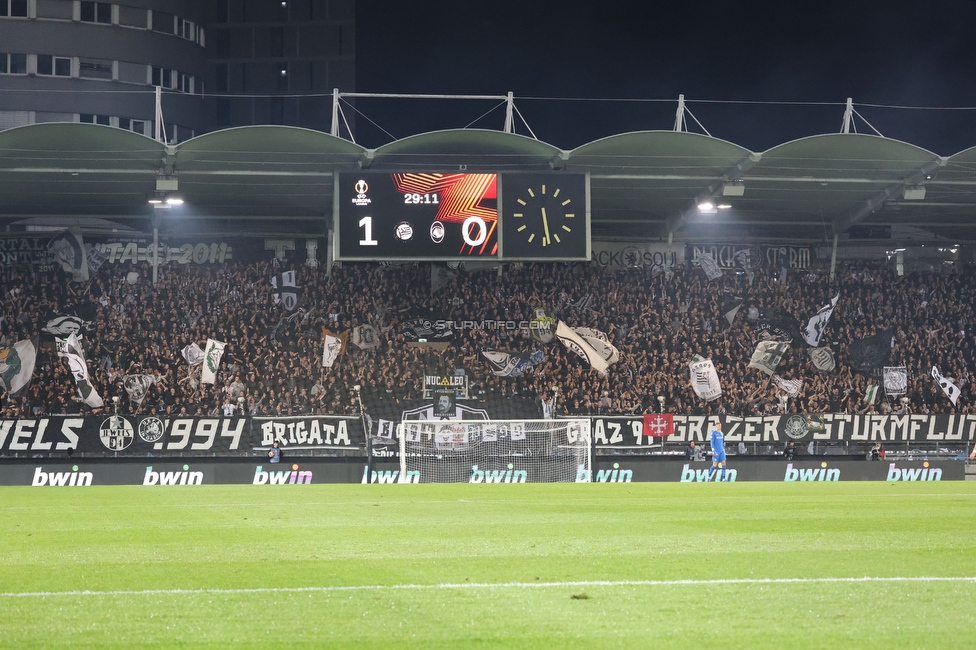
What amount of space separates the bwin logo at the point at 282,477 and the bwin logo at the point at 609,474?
716 cm

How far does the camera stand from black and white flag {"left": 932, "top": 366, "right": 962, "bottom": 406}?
35125 millimetres

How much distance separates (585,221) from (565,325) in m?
9.70

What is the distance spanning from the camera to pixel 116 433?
28.8 meters

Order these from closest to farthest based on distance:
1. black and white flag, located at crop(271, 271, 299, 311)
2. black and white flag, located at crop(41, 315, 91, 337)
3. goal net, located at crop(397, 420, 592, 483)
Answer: goal net, located at crop(397, 420, 592, 483) < black and white flag, located at crop(41, 315, 91, 337) < black and white flag, located at crop(271, 271, 299, 311)

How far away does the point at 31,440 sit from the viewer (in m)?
28.5

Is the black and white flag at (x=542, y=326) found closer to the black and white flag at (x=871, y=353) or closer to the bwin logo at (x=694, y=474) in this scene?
the bwin logo at (x=694, y=474)

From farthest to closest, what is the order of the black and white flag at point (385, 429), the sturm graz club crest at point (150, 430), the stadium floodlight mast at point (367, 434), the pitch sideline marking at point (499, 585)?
the black and white flag at point (385, 429) < the sturm graz club crest at point (150, 430) < the stadium floodlight mast at point (367, 434) < the pitch sideline marking at point (499, 585)

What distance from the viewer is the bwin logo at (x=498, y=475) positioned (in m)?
28.3

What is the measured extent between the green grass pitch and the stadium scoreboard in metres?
13.3

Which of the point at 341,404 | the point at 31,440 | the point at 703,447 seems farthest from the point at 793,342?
the point at 31,440

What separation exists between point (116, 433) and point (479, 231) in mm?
11521

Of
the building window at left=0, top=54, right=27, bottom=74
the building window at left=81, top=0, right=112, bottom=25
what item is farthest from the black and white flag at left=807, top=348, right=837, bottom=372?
the building window at left=0, top=54, right=27, bottom=74

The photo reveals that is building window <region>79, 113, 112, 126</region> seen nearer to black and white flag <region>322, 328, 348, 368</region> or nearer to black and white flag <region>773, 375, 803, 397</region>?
black and white flag <region>322, 328, 348, 368</region>

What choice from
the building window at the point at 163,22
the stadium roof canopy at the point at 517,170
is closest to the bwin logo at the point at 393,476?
the stadium roof canopy at the point at 517,170
